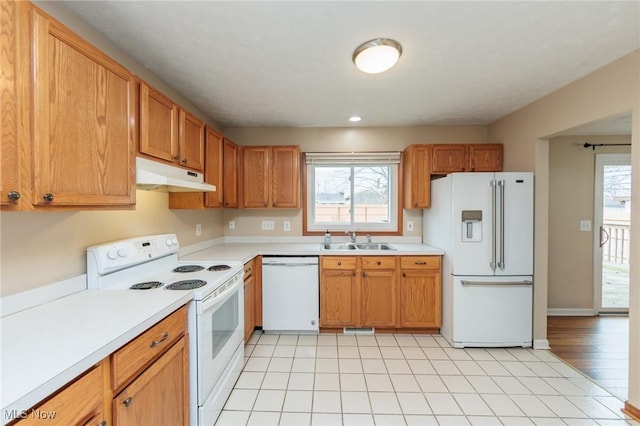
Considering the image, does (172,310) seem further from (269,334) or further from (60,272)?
(269,334)

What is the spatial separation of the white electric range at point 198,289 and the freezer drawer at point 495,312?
211 centimetres

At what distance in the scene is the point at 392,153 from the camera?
11.4ft

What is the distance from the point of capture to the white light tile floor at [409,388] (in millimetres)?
1767

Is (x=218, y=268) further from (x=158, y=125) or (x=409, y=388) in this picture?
(x=409, y=388)

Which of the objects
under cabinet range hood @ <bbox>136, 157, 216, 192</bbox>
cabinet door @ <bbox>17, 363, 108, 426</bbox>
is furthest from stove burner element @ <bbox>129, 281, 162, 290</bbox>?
cabinet door @ <bbox>17, 363, 108, 426</bbox>

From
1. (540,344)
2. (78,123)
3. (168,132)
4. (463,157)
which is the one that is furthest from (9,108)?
(540,344)

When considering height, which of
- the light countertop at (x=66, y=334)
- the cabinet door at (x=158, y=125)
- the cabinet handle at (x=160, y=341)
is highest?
the cabinet door at (x=158, y=125)

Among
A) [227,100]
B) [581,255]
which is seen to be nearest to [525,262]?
[581,255]

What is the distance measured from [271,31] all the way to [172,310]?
1.64 meters

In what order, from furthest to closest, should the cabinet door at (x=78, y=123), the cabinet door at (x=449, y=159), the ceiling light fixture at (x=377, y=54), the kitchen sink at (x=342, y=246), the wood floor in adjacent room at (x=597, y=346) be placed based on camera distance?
the kitchen sink at (x=342, y=246)
the cabinet door at (x=449, y=159)
the wood floor in adjacent room at (x=597, y=346)
the ceiling light fixture at (x=377, y=54)
the cabinet door at (x=78, y=123)

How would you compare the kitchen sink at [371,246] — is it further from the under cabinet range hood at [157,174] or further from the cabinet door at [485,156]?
the under cabinet range hood at [157,174]

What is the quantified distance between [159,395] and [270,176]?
2.41 meters

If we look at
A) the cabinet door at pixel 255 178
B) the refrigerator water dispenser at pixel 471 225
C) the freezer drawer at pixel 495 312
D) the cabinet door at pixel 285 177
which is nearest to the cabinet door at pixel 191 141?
the cabinet door at pixel 255 178

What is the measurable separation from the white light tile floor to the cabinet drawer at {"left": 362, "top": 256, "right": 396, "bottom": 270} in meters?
0.76
